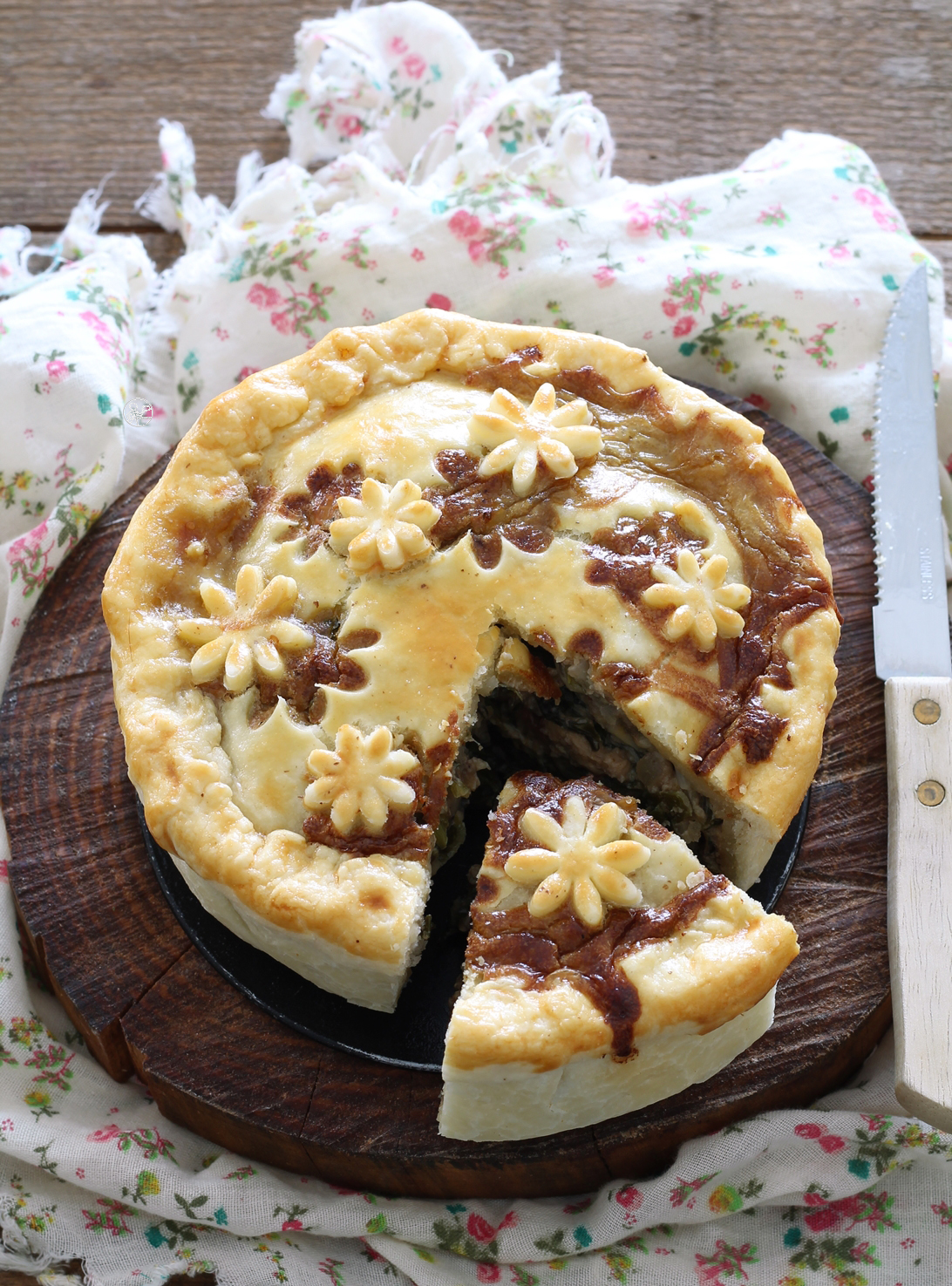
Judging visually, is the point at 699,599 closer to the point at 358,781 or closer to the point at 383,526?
the point at 383,526

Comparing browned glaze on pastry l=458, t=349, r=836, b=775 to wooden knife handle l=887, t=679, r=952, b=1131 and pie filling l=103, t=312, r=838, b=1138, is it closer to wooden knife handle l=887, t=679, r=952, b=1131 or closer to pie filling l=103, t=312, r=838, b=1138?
pie filling l=103, t=312, r=838, b=1138

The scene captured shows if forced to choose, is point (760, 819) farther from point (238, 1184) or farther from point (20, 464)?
point (20, 464)

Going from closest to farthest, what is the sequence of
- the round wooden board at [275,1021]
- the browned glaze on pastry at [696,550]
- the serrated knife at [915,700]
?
the serrated knife at [915,700], the round wooden board at [275,1021], the browned glaze on pastry at [696,550]

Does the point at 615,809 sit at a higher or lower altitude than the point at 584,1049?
higher

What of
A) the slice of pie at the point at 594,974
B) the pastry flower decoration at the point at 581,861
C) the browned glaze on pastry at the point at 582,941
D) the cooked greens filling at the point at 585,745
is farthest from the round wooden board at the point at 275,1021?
the pastry flower decoration at the point at 581,861

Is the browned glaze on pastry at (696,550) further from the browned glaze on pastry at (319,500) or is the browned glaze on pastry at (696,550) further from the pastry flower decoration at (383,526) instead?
the browned glaze on pastry at (319,500)

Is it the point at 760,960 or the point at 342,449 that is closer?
the point at 760,960

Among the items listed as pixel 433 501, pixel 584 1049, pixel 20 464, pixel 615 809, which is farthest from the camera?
pixel 20 464

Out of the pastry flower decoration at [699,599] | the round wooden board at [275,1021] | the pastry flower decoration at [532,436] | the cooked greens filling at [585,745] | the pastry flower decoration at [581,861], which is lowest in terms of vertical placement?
the round wooden board at [275,1021]

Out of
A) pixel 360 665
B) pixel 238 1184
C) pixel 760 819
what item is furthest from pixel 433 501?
pixel 238 1184
